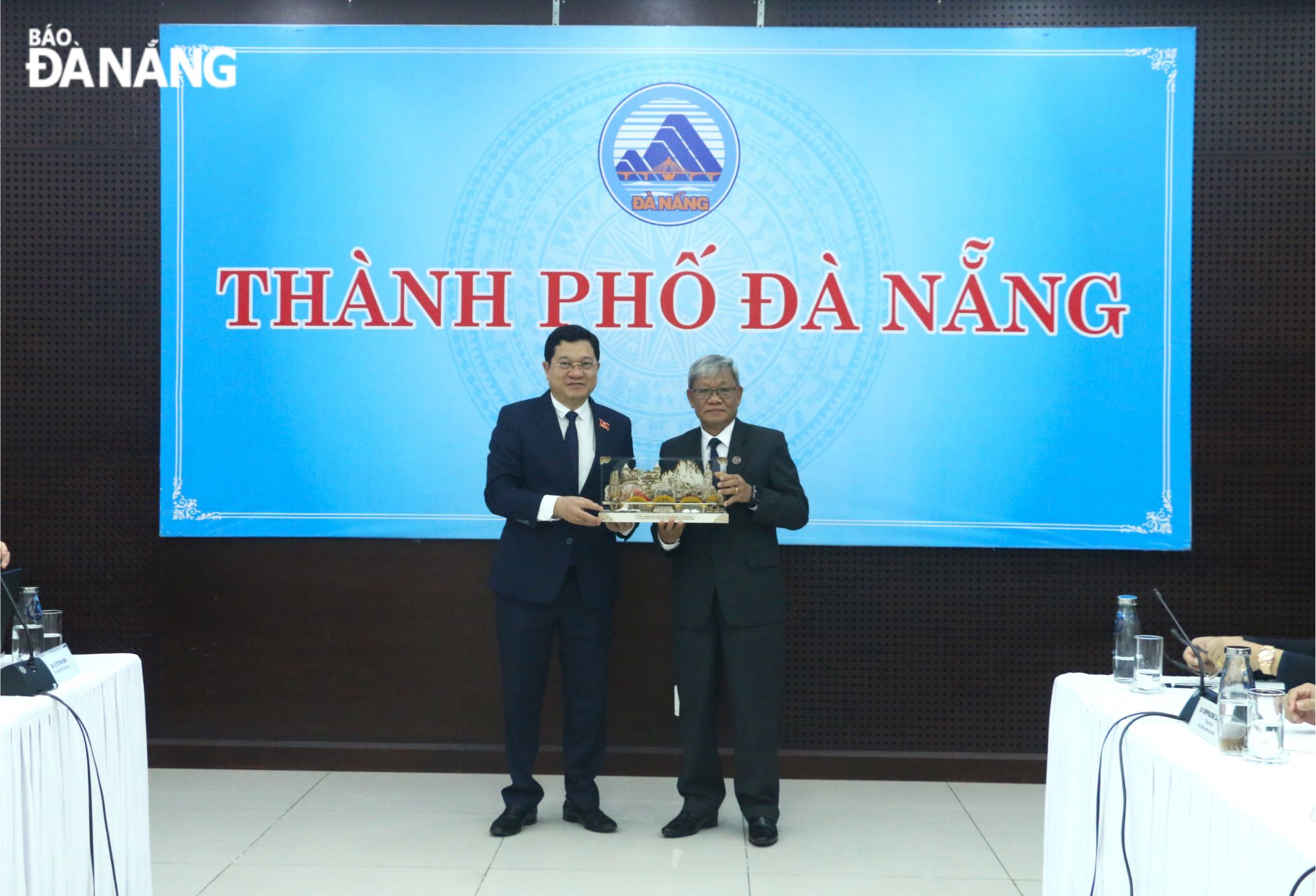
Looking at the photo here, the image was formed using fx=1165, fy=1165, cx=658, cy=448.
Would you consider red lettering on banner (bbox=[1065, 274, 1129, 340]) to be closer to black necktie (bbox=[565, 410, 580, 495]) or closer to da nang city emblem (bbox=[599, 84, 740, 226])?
da nang city emblem (bbox=[599, 84, 740, 226])

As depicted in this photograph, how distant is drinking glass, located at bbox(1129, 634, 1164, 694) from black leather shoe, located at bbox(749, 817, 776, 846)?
145 centimetres

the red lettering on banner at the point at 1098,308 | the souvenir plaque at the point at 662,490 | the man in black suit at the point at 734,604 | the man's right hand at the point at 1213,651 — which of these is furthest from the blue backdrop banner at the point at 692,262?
the man's right hand at the point at 1213,651

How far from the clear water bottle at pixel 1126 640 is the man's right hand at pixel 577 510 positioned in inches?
63.8

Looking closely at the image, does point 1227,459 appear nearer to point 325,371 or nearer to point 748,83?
point 748,83

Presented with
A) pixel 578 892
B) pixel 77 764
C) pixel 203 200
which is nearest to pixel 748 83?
pixel 203 200

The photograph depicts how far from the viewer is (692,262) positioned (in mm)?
4902

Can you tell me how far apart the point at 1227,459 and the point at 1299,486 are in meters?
0.32

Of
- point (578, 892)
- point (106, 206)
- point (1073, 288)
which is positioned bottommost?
point (578, 892)

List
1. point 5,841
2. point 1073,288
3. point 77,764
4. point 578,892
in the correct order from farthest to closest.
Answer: point 1073,288 → point 578,892 → point 77,764 → point 5,841

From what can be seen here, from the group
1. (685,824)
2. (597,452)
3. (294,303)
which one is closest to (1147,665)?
(685,824)

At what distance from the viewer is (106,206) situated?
499 centimetres

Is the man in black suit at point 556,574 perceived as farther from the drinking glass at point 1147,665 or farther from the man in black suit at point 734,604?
the drinking glass at point 1147,665

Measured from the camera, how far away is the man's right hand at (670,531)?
4016 mm

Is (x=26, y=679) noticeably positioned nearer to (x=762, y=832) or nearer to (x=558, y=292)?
(x=762, y=832)
